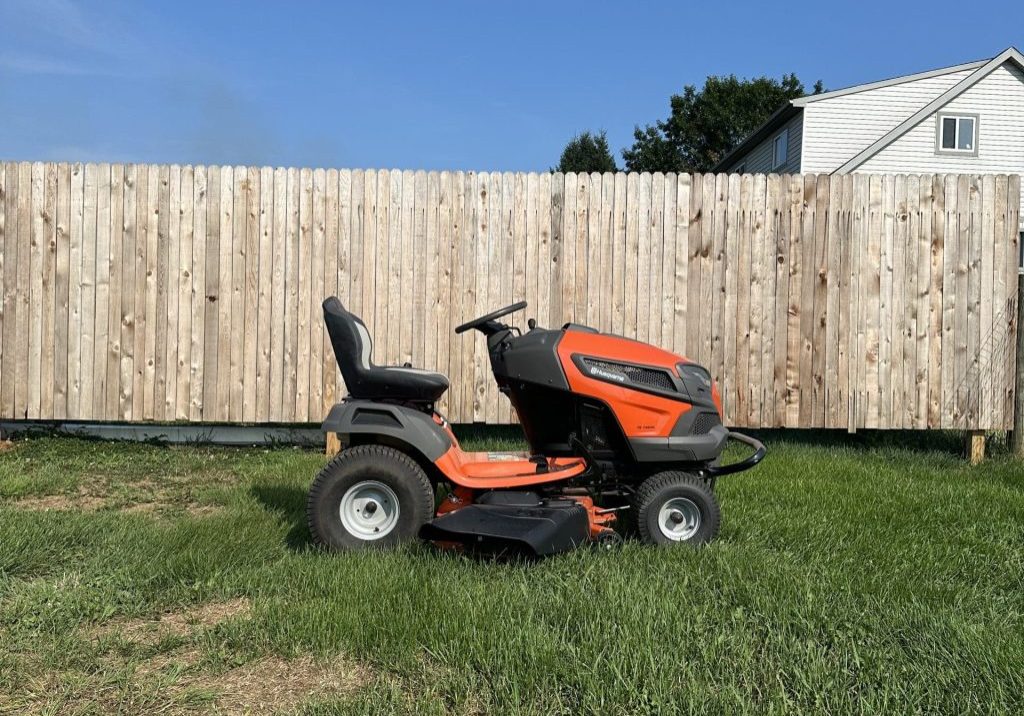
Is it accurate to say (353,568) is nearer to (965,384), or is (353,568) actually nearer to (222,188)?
(222,188)

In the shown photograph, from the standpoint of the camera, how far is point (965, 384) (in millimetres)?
6746

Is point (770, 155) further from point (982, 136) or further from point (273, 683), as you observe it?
point (273, 683)

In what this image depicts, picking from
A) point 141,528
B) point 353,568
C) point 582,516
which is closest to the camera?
point 353,568

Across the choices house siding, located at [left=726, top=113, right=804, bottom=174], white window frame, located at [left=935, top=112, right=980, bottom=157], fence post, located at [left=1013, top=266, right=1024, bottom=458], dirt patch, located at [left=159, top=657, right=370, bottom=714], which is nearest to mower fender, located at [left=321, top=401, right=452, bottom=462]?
dirt patch, located at [left=159, top=657, right=370, bottom=714]

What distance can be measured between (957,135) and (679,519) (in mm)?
20471

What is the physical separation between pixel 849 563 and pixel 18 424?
6.36 m

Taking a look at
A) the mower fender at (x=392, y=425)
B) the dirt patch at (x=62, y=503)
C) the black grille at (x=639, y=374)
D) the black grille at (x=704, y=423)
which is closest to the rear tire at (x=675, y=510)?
the black grille at (x=704, y=423)

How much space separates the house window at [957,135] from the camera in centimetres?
2070

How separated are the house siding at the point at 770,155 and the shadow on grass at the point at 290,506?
66.5 ft

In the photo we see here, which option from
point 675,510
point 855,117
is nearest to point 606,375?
point 675,510

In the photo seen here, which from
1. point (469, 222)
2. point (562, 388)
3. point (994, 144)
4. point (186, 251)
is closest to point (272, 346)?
point (186, 251)

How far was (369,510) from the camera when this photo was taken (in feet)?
12.9

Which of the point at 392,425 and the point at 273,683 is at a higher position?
the point at 392,425

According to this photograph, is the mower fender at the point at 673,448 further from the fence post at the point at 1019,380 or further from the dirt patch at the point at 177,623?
the fence post at the point at 1019,380
